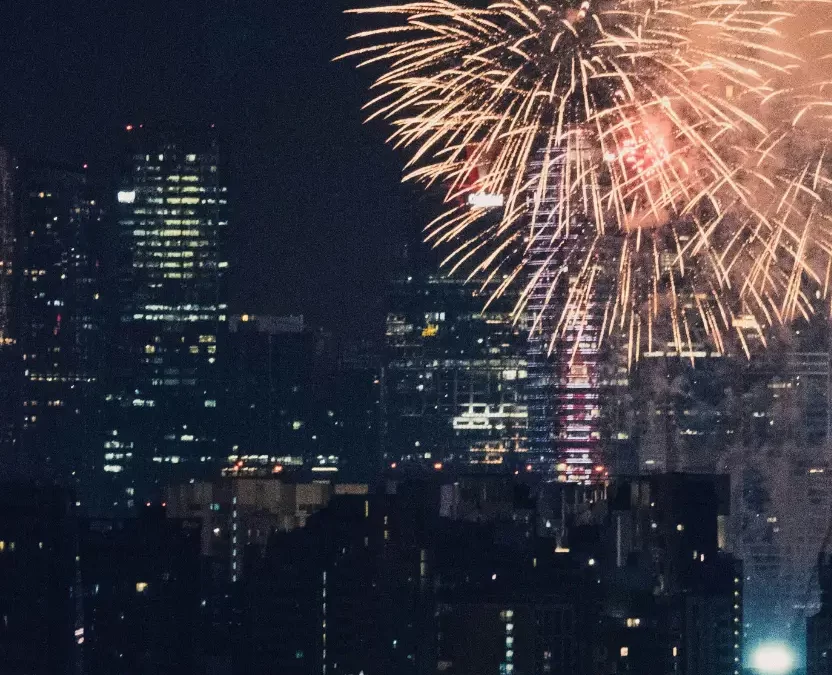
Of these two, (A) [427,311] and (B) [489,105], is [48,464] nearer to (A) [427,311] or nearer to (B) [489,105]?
(A) [427,311]

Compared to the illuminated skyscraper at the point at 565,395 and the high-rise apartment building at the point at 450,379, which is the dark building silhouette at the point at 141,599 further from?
the high-rise apartment building at the point at 450,379

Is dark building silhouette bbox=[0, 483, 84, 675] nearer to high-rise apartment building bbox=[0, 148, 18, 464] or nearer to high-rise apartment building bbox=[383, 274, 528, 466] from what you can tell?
high-rise apartment building bbox=[383, 274, 528, 466]

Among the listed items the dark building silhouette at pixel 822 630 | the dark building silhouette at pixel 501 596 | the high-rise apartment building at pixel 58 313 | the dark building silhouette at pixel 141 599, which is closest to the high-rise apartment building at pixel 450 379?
the high-rise apartment building at pixel 58 313

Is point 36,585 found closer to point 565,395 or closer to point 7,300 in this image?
point 565,395

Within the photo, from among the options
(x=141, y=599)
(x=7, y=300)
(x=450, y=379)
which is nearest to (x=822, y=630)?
(x=141, y=599)

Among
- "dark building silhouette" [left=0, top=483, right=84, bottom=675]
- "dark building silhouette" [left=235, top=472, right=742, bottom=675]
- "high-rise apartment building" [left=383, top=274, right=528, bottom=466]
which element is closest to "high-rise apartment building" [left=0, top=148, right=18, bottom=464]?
"high-rise apartment building" [left=383, top=274, right=528, bottom=466]
